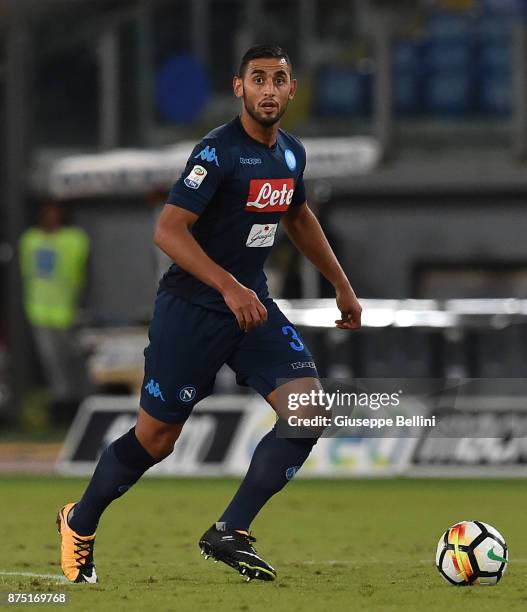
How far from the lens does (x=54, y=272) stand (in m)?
15.6

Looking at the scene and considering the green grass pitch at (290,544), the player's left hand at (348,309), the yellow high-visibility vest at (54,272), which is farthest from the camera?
the yellow high-visibility vest at (54,272)

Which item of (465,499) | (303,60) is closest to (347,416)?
(465,499)

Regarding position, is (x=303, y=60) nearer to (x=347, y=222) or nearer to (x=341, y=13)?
(x=341, y=13)

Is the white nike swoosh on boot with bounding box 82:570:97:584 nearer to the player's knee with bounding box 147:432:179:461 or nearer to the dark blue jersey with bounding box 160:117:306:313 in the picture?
the player's knee with bounding box 147:432:179:461

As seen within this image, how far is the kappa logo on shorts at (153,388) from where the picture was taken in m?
6.00

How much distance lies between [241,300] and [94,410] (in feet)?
21.1

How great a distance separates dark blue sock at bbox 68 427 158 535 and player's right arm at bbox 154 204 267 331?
0.67 meters

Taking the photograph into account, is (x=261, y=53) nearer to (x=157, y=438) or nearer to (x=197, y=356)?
(x=197, y=356)

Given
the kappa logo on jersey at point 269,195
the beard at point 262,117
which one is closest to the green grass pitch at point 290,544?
the kappa logo on jersey at point 269,195

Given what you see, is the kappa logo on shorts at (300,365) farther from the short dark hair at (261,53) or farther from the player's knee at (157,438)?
the short dark hair at (261,53)

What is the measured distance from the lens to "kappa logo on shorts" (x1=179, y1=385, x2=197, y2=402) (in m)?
5.99

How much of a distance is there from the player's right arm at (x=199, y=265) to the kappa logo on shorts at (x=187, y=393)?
1.17 ft

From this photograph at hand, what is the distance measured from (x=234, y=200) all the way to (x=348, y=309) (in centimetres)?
69

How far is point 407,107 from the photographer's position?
688 inches
